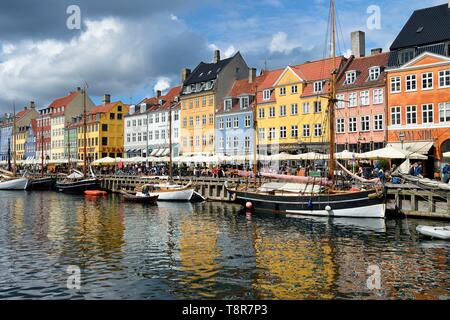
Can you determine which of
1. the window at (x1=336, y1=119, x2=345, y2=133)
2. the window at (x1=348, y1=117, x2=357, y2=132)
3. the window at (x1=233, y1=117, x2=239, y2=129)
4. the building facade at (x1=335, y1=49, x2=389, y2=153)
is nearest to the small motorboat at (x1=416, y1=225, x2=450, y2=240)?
the building facade at (x1=335, y1=49, x2=389, y2=153)

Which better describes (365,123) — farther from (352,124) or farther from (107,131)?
(107,131)

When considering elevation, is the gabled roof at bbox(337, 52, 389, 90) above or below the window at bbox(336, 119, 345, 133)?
above

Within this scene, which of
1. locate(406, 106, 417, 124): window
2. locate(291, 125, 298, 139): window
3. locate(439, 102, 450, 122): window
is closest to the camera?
locate(439, 102, 450, 122): window

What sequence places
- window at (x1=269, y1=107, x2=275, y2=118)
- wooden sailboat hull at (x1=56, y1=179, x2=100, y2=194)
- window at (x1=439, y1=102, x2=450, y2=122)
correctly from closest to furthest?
window at (x1=439, y1=102, x2=450, y2=122)
window at (x1=269, y1=107, x2=275, y2=118)
wooden sailboat hull at (x1=56, y1=179, x2=100, y2=194)

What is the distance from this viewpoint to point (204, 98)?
7706 centimetres

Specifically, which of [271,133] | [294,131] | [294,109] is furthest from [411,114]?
[271,133]

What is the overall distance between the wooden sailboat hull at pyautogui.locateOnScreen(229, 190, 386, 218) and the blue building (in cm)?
2701

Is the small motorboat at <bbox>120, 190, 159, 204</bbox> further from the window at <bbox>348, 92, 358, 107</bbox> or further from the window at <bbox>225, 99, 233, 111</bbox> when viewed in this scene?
the window at <bbox>225, 99, 233, 111</bbox>

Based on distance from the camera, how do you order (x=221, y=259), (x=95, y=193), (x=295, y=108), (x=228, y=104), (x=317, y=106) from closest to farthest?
(x=221, y=259) < (x=317, y=106) < (x=295, y=108) < (x=95, y=193) < (x=228, y=104)

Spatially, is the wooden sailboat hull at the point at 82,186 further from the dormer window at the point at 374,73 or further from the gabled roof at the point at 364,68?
the dormer window at the point at 374,73

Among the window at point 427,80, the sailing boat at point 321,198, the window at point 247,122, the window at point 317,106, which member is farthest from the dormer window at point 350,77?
the sailing boat at point 321,198

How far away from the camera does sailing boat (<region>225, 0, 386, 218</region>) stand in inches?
1353

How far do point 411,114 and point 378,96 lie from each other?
16.2 ft

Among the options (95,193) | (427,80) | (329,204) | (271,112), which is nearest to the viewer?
(329,204)
